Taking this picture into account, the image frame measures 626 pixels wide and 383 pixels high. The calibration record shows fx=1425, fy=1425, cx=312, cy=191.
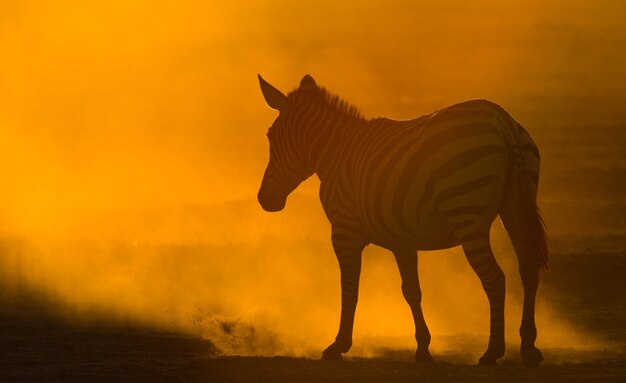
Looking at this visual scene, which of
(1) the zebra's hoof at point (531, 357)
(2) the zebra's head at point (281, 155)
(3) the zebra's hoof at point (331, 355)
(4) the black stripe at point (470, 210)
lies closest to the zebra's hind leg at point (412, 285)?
(3) the zebra's hoof at point (331, 355)

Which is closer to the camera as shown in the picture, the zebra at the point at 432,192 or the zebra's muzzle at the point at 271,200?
the zebra at the point at 432,192

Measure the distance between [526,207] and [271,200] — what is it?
17.2ft

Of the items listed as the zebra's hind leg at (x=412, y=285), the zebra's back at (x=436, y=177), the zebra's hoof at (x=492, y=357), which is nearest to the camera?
the zebra's back at (x=436, y=177)

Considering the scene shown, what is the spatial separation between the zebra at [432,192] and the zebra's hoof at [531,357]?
0.04 ft

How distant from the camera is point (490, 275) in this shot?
17156 mm

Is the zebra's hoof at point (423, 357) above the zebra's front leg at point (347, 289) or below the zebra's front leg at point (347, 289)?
below

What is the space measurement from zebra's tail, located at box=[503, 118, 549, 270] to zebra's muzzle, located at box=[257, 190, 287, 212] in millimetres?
4773

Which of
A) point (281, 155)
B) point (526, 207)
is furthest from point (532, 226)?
point (281, 155)

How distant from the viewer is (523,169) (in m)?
17.5

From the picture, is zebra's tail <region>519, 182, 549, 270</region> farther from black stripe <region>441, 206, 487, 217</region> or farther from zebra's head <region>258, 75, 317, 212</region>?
zebra's head <region>258, 75, 317, 212</region>

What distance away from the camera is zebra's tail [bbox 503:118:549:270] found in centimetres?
1736

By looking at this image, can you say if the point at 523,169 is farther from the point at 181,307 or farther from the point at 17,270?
the point at 17,270

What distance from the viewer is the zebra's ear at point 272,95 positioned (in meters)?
20.9

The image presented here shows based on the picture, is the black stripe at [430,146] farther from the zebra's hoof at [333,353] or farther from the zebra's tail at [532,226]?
the zebra's hoof at [333,353]
